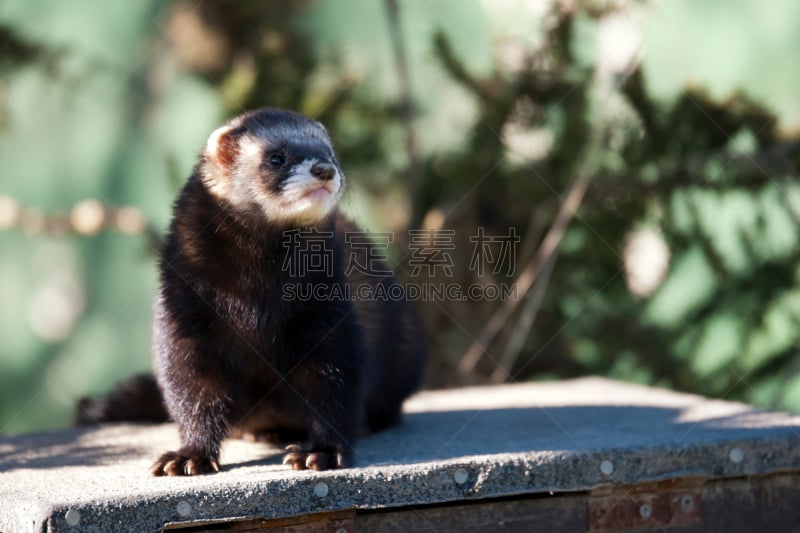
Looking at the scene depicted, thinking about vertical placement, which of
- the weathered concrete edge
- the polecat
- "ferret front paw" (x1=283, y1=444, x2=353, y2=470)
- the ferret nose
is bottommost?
the weathered concrete edge

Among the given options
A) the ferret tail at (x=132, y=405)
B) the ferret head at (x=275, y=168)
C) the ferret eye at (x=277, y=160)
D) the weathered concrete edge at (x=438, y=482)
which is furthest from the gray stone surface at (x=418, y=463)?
the ferret eye at (x=277, y=160)

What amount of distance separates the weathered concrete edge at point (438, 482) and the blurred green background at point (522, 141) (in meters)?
2.22

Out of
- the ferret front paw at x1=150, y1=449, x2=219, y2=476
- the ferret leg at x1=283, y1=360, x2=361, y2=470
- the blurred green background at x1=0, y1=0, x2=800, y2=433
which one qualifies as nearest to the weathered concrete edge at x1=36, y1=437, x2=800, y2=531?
the ferret leg at x1=283, y1=360, x2=361, y2=470

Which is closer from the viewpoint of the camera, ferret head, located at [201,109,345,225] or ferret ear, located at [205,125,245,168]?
ferret head, located at [201,109,345,225]

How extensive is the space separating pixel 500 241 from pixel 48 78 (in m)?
2.93

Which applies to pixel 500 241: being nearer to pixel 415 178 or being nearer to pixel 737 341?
pixel 415 178

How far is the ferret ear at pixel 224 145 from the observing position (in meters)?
3.29

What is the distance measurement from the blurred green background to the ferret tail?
1.82 metres

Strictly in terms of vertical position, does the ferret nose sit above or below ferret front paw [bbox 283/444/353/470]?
above

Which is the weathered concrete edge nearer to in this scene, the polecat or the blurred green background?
the polecat

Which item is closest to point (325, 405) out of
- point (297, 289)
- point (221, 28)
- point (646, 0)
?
point (297, 289)

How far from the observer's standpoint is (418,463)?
2.93 m

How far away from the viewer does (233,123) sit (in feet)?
11.3

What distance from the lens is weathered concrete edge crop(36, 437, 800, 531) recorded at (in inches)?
100
